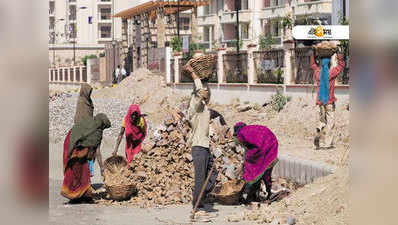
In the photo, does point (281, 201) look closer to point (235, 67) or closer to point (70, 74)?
point (235, 67)

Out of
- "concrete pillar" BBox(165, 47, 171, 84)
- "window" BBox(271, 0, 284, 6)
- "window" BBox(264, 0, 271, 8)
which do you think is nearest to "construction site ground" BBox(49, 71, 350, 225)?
"concrete pillar" BBox(165, 47, 171, 84)

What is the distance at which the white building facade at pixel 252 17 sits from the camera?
4734 centimetres

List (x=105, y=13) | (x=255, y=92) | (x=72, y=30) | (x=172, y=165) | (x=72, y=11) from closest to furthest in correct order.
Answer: (x=172, y=165) → (x=255, y=92) → (x=72, y=30) → (x=105, y=13) → (x=72, y=11)

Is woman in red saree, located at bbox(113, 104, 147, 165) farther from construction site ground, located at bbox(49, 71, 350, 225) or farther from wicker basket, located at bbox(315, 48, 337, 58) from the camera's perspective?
wicker basket, located at bbox(315, 48, 337, 58)

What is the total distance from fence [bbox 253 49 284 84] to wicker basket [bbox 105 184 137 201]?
519 inches

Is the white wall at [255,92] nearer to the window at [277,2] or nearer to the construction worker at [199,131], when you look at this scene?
the construction worker at [199,131]

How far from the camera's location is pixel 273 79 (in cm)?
2225

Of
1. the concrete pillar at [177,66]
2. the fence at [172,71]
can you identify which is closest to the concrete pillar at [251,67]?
the concrete pillar at [177,66]

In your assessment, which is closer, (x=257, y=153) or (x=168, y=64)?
(x=257, y=153)

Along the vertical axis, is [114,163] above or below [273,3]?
below

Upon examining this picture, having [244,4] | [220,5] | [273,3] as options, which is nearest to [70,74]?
[220,5]

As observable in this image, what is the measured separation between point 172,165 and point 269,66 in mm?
13298

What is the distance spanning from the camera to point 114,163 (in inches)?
407
